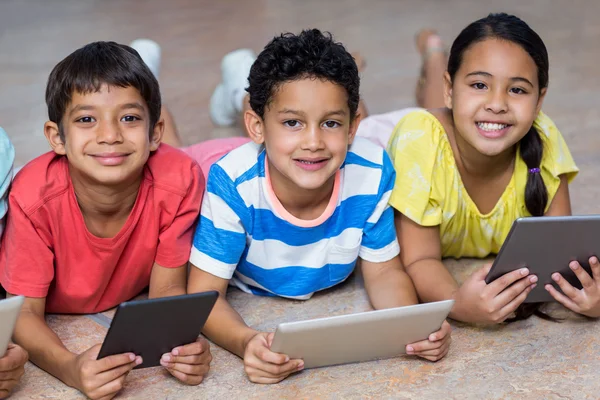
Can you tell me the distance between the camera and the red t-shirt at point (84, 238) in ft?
6.00

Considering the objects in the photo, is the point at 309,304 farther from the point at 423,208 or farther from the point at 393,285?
the point at 423,208

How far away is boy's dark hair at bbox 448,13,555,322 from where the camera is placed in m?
1.95

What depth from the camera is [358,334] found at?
1685 millimetres

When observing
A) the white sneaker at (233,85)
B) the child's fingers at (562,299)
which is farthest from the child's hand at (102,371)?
the white sneaker at (233,85)

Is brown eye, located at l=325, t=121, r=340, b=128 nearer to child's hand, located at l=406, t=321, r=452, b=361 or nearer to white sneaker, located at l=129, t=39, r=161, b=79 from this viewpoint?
child's hand, located at l=406, t=321, r=452, b=361

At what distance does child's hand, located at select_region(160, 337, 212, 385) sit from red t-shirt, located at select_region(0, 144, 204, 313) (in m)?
0.28

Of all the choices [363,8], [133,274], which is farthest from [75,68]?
[363,8]

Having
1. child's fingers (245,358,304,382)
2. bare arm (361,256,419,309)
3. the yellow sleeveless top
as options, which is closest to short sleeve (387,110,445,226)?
the yellow sleeveless top

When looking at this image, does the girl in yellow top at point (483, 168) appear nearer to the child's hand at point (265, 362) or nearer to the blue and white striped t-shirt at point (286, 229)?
the blue and white striped t-shirt at point (286, 229)

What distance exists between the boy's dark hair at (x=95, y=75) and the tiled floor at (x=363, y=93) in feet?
1.70

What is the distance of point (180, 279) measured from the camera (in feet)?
6.47

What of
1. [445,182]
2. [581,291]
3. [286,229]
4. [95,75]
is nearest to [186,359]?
[286,229]

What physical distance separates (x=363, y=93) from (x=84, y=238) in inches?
74.5

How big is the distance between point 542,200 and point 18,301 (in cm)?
120
